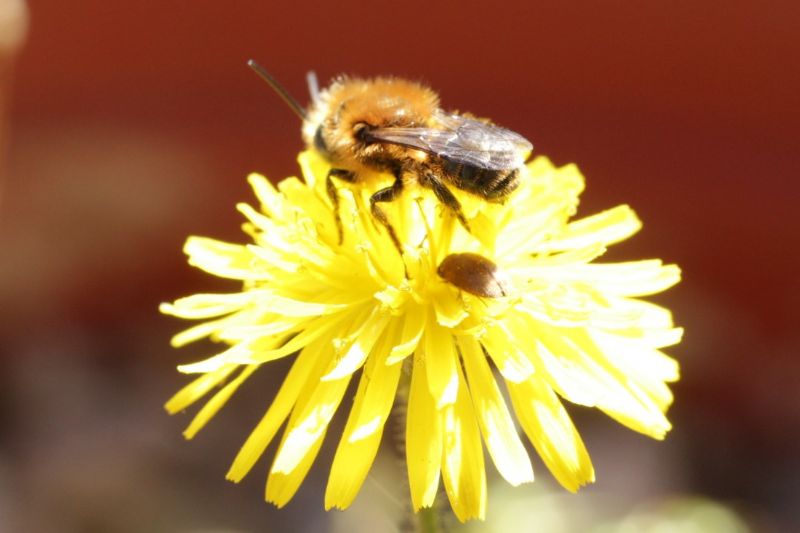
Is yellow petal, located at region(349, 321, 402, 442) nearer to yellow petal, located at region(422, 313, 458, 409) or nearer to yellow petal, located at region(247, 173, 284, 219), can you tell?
yellow petal, located at region(422, 313, 458, 409)

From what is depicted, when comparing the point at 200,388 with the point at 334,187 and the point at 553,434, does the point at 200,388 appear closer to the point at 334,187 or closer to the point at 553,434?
the point at 334,187

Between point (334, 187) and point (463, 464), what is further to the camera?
point (334, 187)

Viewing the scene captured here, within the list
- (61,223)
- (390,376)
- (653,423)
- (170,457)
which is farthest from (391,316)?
(61,223)

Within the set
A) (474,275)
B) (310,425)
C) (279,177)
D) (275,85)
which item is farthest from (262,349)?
(279,177)

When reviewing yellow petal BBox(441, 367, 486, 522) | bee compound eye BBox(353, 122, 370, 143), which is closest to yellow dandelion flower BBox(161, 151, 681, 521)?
yellow petal BBox(441, 367, 486, 522)

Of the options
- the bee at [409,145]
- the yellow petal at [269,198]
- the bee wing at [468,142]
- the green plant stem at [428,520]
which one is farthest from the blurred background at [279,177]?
the bee wing at [468,142]

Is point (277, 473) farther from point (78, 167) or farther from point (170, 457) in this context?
point (78, 167)

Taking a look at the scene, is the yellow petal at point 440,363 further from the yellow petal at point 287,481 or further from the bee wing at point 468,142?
the bee wing at point 468,142
